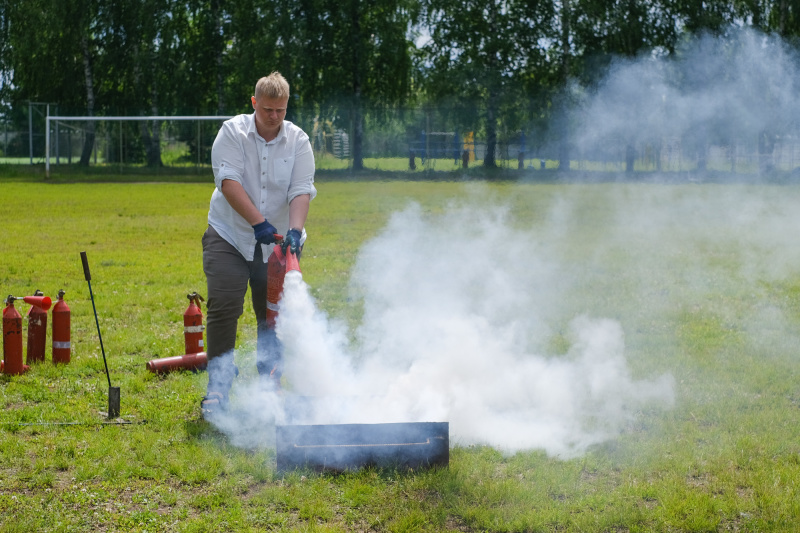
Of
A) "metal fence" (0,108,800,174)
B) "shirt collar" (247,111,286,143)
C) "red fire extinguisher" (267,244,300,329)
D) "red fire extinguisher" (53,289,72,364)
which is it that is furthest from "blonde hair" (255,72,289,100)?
"metal fence" (0,108,800,174)

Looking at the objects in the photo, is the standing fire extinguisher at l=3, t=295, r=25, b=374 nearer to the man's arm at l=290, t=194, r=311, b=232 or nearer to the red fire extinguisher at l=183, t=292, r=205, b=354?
the red fire extinguisher at l=183, t=292, r=205, b=354

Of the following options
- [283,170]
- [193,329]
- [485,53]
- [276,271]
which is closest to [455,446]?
[276,271]

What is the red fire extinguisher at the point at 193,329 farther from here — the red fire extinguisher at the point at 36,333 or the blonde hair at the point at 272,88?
the blonde hair at the point at 272,88

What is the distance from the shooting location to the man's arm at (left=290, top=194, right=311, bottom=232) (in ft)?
14.0

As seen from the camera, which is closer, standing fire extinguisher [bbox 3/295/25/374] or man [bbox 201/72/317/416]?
man [bbox 201/72/317/416]

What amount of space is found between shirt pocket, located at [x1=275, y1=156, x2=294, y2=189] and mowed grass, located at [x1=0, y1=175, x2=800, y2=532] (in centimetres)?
143

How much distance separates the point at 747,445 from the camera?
4.09 m

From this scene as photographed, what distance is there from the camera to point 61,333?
17.7 feet

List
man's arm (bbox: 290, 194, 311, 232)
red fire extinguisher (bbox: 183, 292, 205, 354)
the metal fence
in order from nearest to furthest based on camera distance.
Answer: man's arm (bbox: 290, 194, 311, 232) → red fire extinguisher (bbox: 183, 292, 205, 354) → the metal fence

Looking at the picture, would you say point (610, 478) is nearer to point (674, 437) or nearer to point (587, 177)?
point (674, 437)

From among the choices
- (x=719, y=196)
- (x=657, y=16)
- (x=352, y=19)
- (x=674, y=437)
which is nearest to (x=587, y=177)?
(x=719, y=196)

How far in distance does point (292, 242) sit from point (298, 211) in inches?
9.7

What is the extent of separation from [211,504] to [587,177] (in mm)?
21915

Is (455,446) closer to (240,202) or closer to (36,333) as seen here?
(240,202)
